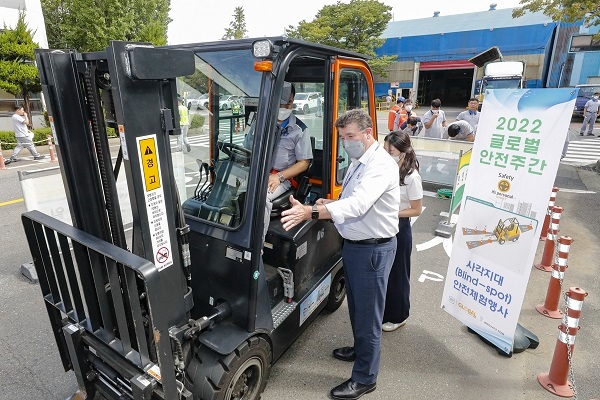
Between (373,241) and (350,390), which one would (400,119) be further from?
(350,390)

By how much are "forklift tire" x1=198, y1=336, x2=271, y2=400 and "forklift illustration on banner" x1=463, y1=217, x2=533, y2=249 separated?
198cm

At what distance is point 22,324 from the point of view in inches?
141

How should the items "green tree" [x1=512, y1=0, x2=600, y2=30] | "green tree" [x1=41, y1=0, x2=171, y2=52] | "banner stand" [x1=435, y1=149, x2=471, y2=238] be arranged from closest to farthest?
1. "banner stand" [x1=435, y1=149, x2=471, y2=238]
2. "green tree" [x1=512, y1=0, x2=600, y2=30]
3. "green tree" [x1=41, y1=0, x2=171, y2=52]

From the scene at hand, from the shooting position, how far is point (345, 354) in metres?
3.20

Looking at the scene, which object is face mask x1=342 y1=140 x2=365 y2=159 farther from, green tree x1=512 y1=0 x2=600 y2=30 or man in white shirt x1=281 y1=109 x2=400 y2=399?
green tree x1=512 y1=0 x2=600 y2=30

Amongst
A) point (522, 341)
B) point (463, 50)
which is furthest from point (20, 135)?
point (463, 50)

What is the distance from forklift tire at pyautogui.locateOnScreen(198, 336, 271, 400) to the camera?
2.17m

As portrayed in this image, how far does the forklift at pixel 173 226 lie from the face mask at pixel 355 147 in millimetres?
381

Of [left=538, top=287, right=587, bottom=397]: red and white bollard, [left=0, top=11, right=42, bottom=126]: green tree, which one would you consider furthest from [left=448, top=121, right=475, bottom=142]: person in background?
[left=0, top=11, right=42, bottom=126]: green tree

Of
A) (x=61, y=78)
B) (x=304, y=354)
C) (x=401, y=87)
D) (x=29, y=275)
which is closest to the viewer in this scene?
(x=61, y=78)

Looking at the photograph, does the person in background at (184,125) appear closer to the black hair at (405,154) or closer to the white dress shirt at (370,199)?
the white dress shirt at (370,199)

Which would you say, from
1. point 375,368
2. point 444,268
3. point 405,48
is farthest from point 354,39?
point 375,368

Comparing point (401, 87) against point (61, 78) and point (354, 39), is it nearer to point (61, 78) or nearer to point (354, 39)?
point (354, 39)

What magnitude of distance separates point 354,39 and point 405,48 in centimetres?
577
